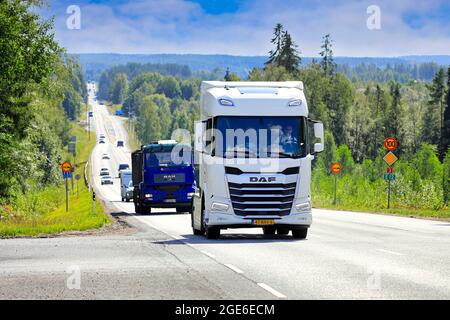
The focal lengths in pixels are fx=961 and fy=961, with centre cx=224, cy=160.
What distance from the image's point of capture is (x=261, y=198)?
23609 millimetres

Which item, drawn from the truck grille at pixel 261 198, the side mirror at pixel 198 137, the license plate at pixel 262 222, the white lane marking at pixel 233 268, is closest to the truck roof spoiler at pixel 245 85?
the side mirror at pixel 198 137

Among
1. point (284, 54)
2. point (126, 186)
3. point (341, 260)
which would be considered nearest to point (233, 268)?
point (341, 260)

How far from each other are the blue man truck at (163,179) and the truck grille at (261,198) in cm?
2273

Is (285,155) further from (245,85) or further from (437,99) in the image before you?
(437,99)

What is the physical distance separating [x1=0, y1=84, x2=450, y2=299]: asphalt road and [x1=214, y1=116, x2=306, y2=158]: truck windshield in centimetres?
220

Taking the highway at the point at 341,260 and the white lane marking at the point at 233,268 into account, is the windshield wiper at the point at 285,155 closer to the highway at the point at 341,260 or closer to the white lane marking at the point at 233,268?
the highway at the point at 341,260

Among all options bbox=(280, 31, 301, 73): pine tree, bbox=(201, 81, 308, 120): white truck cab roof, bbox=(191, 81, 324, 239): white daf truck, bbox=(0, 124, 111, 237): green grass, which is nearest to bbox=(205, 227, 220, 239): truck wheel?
bbox=(191, 81, 324, 239): white daf truck

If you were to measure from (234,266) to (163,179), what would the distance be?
29.7 meters

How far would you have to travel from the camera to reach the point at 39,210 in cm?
6656

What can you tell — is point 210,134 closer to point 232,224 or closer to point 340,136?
point 232,224

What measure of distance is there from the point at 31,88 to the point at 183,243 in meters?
28.4

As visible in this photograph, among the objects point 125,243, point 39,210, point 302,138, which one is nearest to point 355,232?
point 302,138

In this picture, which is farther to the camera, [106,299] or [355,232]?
[355,232]
